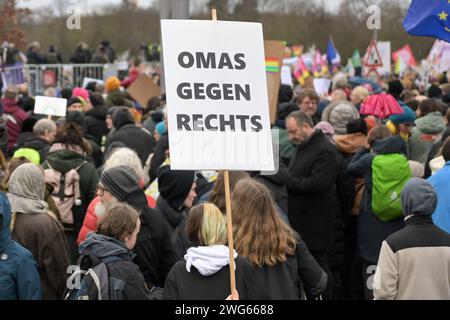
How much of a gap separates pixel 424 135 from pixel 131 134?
311cm

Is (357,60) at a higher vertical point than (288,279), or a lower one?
lower

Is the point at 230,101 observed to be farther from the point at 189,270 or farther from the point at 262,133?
the point at 189,270

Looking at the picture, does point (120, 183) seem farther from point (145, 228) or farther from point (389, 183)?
point (389, 183)

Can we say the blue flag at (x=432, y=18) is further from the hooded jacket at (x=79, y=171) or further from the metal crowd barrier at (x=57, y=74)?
the metal crowd barrier at (x=57, y=74)

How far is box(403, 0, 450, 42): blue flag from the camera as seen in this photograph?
7.68 m

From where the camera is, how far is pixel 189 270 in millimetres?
4715

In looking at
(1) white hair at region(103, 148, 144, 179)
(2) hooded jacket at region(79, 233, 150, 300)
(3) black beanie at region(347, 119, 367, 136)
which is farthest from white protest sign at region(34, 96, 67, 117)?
(2) hooded jacket at region(79, 233, 150, 300)

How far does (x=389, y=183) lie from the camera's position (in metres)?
8.23

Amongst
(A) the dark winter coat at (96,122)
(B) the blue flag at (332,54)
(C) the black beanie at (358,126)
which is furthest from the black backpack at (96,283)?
(B) the blue flag at (332,54)

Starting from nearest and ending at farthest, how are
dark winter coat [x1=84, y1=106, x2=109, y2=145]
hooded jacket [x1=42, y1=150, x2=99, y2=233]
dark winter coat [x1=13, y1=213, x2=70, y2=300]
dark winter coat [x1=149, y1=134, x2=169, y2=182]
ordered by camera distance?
dark winter coat [x1=13, y1=213, x2=70, y2=300], hooded jacket [x1=42, y1=150, x2=99, y2=233], dark winter coat [x1=149, y1=134, x2=169, y2=182], dark winter coat [x1=84, y1=106, x2=109, y2=145]

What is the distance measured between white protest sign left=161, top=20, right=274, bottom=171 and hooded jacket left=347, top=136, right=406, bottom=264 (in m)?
3.42

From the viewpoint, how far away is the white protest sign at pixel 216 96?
4902 mm

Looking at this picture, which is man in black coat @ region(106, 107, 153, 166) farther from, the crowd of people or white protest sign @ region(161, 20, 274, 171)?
white protest sign @ region(161, 20, 274, 171)

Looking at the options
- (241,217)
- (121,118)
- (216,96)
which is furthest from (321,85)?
(216,96)
